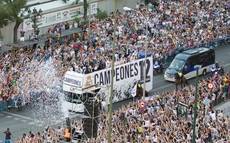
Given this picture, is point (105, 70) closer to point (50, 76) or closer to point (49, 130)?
point (50, 76)

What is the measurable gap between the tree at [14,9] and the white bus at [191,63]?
12.9m

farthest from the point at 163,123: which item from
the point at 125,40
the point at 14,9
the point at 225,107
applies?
the point at 14,9

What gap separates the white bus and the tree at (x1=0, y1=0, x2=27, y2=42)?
12.9 m

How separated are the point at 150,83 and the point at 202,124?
37.7ft

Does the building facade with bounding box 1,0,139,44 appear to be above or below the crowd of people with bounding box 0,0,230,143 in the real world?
above

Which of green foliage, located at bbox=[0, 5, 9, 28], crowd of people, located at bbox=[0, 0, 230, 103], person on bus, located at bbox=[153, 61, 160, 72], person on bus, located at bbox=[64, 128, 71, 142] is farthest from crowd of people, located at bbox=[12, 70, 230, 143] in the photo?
green foliage, located at bbox=[0, 5, 9, 28]

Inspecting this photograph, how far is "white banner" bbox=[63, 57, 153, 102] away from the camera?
43938mm

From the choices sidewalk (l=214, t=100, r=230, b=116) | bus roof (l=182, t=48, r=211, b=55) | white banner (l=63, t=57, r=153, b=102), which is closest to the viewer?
sidewalk (l=214, t=100, r=230, b=116)

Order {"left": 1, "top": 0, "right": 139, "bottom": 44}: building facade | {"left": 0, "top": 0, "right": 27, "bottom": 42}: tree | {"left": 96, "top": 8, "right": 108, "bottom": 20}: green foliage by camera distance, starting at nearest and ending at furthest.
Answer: {"left": 0, "top": 0, "right": 27, "bottom": 42}: tree → {"left": 1, "top": 0, "right": 139, "bottom": 44}: building facade → {"left": 96, "top": 8, "right": 108, "bottom": 20}: green foliage

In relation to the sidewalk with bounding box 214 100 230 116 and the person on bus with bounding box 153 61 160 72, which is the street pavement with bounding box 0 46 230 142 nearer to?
the sidewalk with bounding box 214 100 230 116

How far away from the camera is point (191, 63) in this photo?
51.5 meters

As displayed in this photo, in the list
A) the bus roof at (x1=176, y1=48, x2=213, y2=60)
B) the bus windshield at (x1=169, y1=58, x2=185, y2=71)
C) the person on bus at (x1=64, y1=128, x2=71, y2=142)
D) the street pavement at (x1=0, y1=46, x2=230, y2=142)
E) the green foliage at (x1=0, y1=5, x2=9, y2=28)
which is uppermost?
the green foliage at (x1=0, y1=5, x2=9, y2=28)

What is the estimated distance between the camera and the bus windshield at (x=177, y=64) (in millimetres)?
50969

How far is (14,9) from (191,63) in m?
14.1
